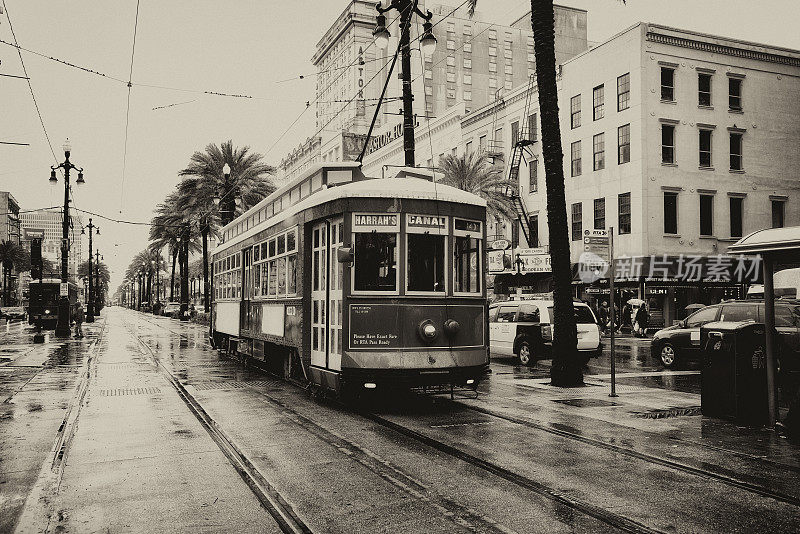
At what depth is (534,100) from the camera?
41906 millimetres

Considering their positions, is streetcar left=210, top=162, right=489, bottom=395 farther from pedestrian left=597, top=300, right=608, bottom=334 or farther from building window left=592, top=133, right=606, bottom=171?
building window left=592, top=133, right=606, bottom=171

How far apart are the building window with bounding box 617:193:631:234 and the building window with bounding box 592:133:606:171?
215cm

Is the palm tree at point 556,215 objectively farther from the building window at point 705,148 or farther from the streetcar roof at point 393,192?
the building window at point 705,148

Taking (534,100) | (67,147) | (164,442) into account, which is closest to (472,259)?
(164,442)

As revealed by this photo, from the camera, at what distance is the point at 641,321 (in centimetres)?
3328

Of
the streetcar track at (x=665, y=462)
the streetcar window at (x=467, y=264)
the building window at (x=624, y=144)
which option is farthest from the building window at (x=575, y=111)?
the streetcar track at (x=665, y=462)

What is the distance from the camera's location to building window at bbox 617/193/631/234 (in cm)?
3638

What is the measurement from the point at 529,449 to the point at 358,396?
14.7 ft

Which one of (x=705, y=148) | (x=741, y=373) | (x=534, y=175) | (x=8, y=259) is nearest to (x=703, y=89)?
(x=705, y=148)

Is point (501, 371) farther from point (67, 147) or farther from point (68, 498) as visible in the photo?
point (67, 147)

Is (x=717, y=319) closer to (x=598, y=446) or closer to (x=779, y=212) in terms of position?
(x=598, y=446)

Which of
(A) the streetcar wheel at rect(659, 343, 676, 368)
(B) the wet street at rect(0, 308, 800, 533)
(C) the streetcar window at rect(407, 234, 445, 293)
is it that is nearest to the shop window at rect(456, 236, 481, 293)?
(C) the streetcar window at rect(407, 234, 445, 293)

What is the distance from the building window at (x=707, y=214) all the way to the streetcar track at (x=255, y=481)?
31.9m

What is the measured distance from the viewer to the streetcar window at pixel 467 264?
11.2 m
